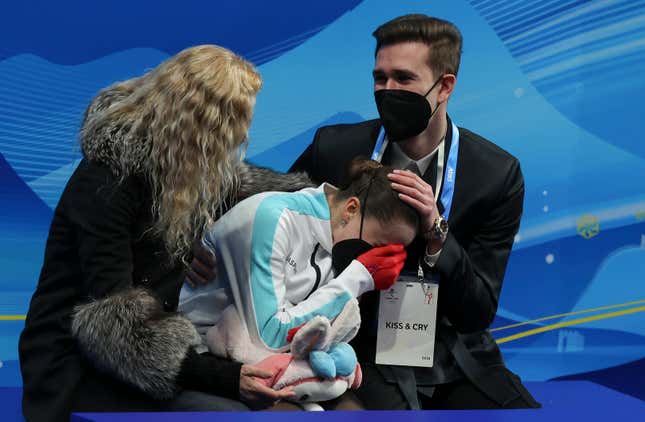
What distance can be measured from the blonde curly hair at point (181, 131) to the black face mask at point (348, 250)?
1.23 feet

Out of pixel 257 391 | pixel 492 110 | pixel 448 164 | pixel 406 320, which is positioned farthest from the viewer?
pixel 492 110

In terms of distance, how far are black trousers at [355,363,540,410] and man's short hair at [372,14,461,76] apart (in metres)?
1.00

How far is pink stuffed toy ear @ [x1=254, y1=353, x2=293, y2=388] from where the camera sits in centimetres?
282

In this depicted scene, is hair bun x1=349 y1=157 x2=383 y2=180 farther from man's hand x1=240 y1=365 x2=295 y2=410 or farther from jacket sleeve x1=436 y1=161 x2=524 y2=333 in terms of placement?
man's hand x1=240 y1=365 x2=295 y2=410

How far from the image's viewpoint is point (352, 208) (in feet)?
10.1

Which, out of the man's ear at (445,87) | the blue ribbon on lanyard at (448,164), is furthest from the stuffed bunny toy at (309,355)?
the man's ear at (445,87)

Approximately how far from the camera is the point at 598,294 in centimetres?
508

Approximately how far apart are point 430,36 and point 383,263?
877 mm

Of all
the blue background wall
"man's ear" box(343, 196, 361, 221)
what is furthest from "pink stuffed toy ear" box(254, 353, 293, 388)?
the blue background wall

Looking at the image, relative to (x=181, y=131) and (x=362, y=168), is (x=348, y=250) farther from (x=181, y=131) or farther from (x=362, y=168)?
(x=181, y=131)

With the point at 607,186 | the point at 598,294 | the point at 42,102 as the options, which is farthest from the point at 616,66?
the point at 42,102

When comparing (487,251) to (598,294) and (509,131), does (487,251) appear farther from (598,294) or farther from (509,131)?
(598,294)

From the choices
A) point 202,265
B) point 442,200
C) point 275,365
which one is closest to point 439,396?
point 442,200

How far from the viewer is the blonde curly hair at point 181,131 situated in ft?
9.66
